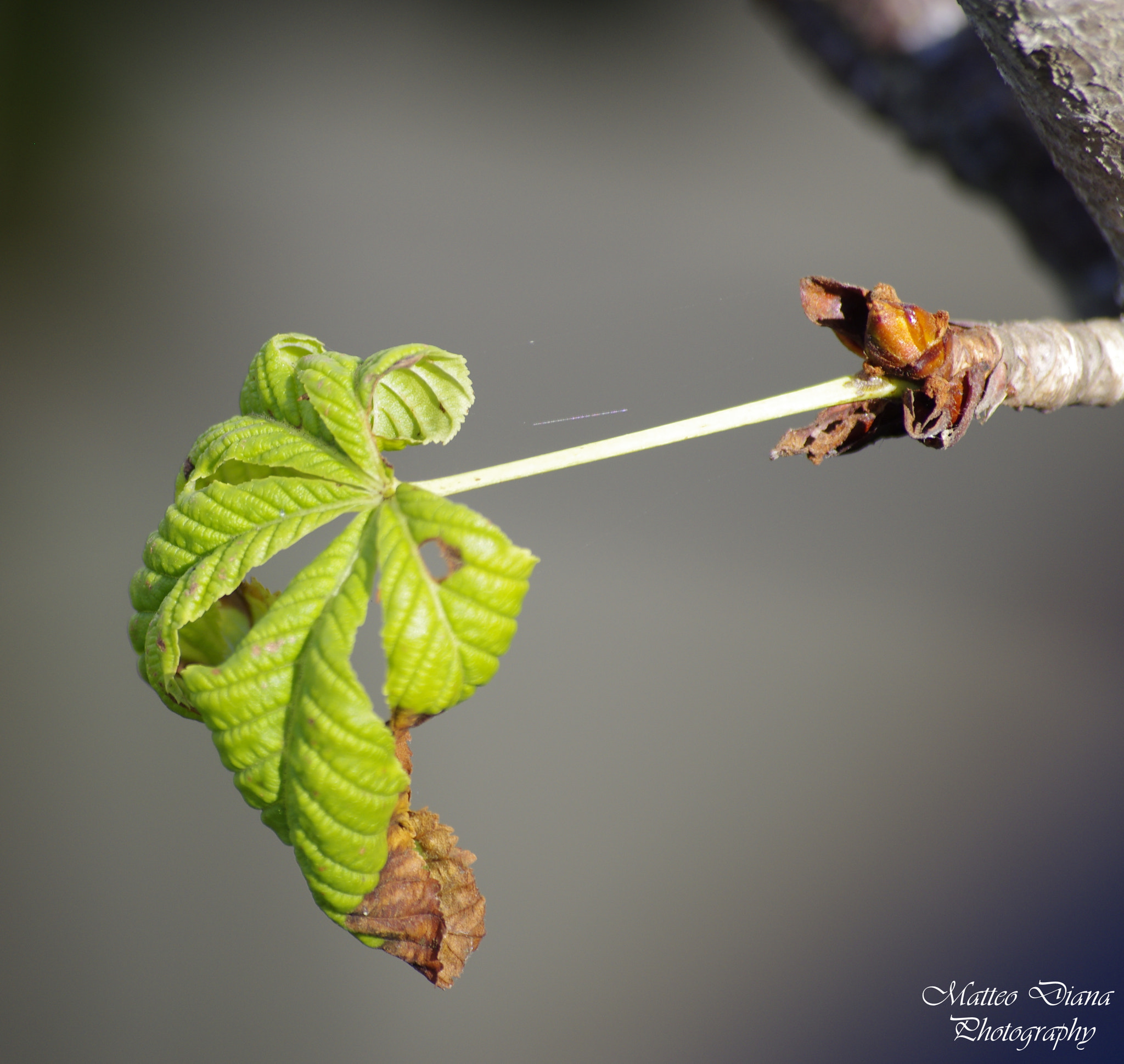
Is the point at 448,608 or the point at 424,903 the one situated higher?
the point at 448,608

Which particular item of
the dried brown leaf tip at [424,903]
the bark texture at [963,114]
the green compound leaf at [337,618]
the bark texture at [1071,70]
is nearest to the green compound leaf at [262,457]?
the green compound leaf at [337,618]

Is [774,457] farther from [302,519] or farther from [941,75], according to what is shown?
[941,75]

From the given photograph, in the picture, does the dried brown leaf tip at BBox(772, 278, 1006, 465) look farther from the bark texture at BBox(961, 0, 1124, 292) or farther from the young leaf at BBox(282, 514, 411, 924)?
the young leaf at BBox(282, 514, 411, 924)

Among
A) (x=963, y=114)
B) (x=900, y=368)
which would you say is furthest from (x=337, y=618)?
(x=963, y=114)

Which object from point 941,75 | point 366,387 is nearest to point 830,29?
point 941,75

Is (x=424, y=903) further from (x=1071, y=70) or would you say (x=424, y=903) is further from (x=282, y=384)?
(x=1071, y=70)

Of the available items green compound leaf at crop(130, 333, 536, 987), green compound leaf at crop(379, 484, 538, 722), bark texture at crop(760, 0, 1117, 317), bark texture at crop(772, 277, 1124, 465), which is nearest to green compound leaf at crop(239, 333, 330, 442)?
green compound leaf at crop(130, 333, 536, 987)
